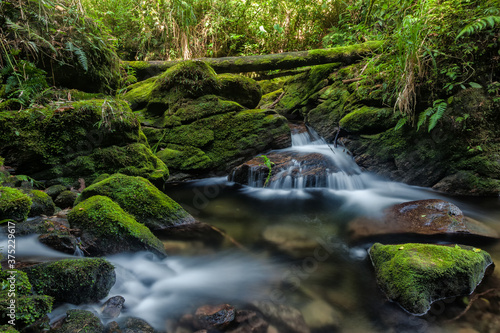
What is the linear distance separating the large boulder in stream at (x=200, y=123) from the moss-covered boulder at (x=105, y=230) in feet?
10.3

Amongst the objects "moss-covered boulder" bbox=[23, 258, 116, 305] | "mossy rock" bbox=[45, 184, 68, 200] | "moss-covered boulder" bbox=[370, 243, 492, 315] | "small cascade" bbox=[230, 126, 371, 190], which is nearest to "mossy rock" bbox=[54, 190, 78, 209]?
"mossy rock" bbox=[45, 184, 68, 200]

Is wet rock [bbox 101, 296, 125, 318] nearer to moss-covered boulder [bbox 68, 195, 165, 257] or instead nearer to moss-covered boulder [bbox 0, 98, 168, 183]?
moss-covered boulder [bbox 68, 195, 165, 257]

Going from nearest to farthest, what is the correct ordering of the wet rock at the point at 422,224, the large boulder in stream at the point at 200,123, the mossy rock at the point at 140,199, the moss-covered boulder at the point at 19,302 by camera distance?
the moss-covered boulder at the point at 19,302, the mossy rock at the point at 140,199, the wet rock at the point at 422,224, the large boulder in stream at the point at 200,123

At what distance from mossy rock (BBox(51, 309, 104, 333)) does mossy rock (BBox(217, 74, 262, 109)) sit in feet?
19.4

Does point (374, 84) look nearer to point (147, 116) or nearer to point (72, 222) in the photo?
point (147, 116)

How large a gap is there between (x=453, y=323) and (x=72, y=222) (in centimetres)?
363

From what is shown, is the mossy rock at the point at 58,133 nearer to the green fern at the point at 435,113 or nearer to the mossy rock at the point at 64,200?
the mossy rock at the point at 64,200

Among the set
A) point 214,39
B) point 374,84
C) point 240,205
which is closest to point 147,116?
point 240,205

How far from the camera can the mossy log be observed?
25.0 ft

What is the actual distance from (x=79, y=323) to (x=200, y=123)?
17.1 feet

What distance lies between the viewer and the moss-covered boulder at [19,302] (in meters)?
1.35

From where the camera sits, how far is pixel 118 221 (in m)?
2.73

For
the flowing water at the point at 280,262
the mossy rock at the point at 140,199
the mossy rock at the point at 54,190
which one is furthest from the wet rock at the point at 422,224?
the mossy rock at the point at 54,190

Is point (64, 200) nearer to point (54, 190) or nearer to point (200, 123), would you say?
point (54, 190)
